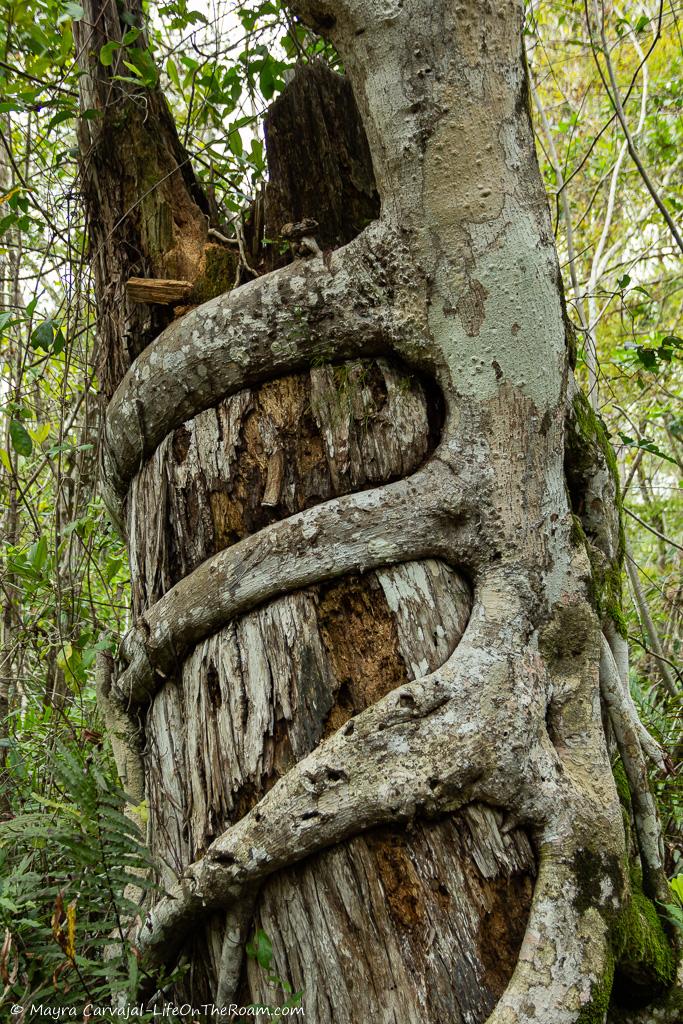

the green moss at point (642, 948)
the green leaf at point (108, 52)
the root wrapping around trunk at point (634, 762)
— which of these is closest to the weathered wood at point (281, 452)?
the root wrapping around trunk at point (634, 762)

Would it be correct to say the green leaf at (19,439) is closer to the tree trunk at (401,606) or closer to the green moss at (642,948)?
the tree trunk at (401,606)

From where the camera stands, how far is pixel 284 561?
1.80 meters

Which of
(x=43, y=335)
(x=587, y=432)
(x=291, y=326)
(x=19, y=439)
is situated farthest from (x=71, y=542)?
(x=587, y=432)

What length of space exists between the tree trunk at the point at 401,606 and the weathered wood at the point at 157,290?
0.49 feet

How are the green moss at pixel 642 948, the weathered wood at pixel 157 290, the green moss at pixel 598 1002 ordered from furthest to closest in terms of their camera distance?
1. the weathered wood at pixel 157 290
2. the green moss at pixel 642 948
3. the green moss at pixel 598 1002

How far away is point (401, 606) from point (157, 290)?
1.18 m

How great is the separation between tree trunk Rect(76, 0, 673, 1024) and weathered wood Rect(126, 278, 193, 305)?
15 centimetres

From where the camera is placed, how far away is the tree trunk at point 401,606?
62.2 inches

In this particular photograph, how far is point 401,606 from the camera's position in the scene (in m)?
1.80

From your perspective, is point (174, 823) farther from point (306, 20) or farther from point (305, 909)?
point (306, 20)

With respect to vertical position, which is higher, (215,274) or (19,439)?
(215,274)

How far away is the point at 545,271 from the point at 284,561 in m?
0.98

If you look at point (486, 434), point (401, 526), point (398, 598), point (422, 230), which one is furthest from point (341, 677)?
point (422, 230)

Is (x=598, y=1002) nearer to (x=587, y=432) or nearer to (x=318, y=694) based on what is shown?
(x=318, y=694)
